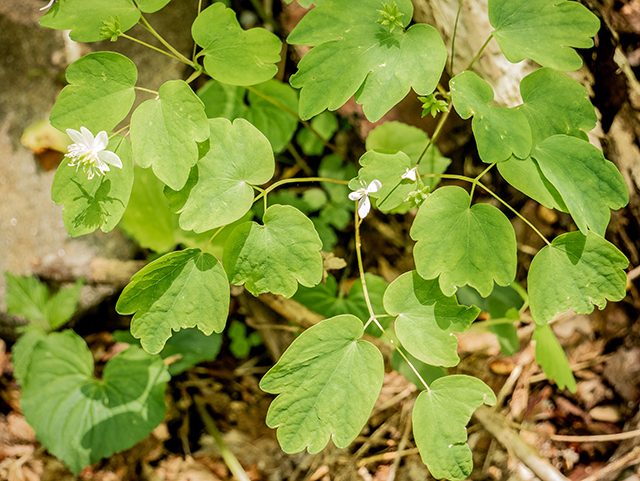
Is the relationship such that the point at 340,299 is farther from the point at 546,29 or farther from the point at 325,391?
the point at 546,29

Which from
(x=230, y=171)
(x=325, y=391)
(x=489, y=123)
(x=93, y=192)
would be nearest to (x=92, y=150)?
(x=93, y=192)

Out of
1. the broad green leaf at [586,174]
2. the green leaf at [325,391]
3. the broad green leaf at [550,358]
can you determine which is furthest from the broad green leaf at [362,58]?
the broad green leaf at [550,358]

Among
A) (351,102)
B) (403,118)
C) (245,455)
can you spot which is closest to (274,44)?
(351,102)

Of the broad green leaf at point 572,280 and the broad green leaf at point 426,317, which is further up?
the broad green leaf at point 572,280

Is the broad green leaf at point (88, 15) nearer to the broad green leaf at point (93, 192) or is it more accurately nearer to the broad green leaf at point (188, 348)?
the broad green leaf at point (93, 192)

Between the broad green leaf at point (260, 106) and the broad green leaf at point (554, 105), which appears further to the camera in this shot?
the broad green leaf at point (260, 106)

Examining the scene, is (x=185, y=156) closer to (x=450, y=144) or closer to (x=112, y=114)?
(x=112, y=114)

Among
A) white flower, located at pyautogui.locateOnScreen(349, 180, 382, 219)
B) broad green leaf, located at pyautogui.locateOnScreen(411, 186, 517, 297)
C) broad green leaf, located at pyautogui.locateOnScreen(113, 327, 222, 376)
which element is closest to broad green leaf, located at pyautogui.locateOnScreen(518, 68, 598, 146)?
broad green leaf, located at pyautogui.locateOnScreen(411, 186, 517, 297)
